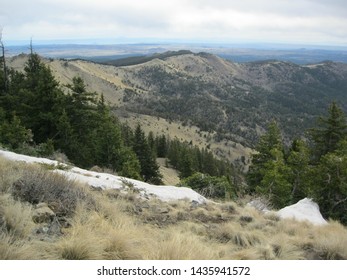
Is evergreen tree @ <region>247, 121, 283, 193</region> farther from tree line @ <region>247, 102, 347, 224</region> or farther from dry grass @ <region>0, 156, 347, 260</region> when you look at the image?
dry grass @ <region>0, 156, 347, 260</region>

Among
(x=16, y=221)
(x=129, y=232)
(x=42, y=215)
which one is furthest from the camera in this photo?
(x=42, y=215)

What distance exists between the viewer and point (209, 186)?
1728cm

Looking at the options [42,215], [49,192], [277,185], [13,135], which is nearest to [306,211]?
[277,185]

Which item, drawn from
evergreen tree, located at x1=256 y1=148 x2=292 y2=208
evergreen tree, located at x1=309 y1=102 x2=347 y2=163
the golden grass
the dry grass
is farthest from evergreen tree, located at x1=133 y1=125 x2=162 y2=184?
the golden grass

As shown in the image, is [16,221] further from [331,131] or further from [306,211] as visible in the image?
[331,131]

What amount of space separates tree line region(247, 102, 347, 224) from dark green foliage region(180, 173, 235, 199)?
2.63 meters

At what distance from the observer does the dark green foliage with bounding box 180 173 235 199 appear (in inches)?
659

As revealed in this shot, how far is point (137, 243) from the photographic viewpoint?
540 centimetres

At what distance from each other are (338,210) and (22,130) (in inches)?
736

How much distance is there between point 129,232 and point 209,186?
39.1ft

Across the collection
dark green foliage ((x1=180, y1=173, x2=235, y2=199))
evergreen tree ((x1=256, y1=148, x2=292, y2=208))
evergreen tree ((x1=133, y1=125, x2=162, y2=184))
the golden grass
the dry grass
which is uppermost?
the golden grass

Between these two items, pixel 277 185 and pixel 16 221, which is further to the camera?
pixel 277 185

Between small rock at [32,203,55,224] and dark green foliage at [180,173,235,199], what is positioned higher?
small rock at [32,203,55,224]
